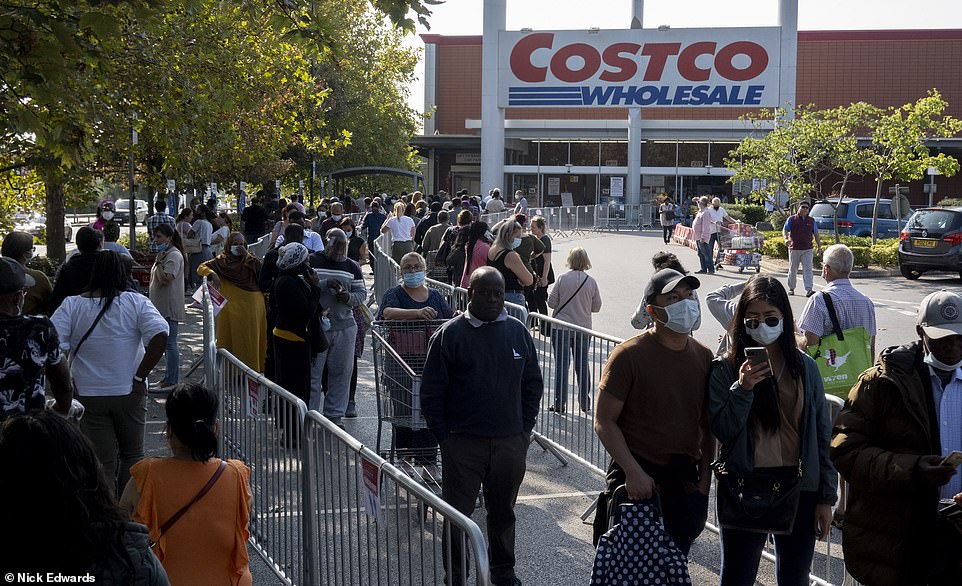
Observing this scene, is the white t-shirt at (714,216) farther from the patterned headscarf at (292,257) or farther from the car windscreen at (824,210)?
the patterned headscarf at (292,257)

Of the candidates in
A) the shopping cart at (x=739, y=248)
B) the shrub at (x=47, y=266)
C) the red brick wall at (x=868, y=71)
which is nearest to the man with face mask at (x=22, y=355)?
the shrub at (x=47, y=266)

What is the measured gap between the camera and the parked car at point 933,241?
23953 millimetres

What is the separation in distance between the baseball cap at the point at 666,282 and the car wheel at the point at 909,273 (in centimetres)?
2172

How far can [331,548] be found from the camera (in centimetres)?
554

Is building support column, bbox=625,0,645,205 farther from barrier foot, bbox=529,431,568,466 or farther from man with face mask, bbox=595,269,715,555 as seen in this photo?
man with face mask, bbox=595,269,715,555

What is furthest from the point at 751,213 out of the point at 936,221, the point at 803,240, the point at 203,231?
the point at 203,231

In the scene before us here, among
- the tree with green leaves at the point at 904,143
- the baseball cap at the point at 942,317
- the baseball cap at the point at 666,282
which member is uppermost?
the tree with green leaves at the point at 904,143

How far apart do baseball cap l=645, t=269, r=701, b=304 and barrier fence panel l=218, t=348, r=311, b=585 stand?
6.30 ft

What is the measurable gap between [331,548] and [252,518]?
54.0 inches

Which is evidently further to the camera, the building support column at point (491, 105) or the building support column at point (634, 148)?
the building support column at point (634, 148)

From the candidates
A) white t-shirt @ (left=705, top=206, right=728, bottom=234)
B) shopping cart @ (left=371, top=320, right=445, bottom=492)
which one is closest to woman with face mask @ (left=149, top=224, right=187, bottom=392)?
shopping cart @ (left=371, top=320, right=445, bottom=492)

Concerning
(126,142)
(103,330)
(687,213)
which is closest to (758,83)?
(687,213)

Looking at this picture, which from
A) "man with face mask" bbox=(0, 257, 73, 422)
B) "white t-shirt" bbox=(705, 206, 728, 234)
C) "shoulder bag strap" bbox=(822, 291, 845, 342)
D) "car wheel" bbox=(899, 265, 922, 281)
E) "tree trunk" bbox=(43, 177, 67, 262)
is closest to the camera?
"man with face mask" bbox=(0, 257, 73, 422)

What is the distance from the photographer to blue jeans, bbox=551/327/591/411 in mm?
9055
